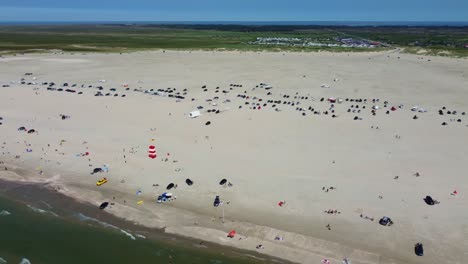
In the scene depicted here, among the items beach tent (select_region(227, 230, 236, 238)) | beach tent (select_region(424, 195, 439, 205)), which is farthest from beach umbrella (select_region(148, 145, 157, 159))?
beach tent (select_region(424, 195, 439, 205))

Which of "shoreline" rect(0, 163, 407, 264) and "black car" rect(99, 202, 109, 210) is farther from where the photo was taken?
"black car" rect(99, 202, 109, 210)

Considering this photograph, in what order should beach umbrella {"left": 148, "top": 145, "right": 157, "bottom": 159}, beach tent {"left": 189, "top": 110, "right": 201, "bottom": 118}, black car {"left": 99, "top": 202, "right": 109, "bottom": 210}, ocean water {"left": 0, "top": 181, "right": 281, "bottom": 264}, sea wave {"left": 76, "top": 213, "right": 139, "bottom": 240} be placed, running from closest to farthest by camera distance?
1. ocean water {"left": 0, "top": 181, "right": 281, "bottom": 264}
2. sea wave {"left": 76, "top": 213, "right": 139, "bottom": 240}
3. black car {"left": 99, "top": 202, "right": 109, "bottom": 210}
4. beach umbrella {"left": 148, "top": 145, "right": 157, "bottom": 159}
5. beach tent {"left": 189, "top": 110, "right": 201, "bottom": 118}

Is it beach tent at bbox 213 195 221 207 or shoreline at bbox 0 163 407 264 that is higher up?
beach tent at bbox 213 195 221 207

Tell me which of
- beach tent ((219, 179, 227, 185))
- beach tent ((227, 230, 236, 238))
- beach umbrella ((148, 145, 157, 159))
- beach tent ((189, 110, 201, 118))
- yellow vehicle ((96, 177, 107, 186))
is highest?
beach tent ((189, 110, 201, 118))

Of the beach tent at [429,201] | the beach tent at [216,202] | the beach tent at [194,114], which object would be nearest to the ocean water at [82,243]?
the beach tent at [216,202]

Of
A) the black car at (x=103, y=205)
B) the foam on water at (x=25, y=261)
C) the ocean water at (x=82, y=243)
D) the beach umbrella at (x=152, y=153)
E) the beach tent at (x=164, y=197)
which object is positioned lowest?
the foam on water at (x=25, y=261)

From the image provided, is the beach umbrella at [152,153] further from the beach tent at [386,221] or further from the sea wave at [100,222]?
the beach tent at [386,221]

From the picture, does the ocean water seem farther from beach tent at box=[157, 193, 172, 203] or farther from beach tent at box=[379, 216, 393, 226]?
beach tent at box=[379, 216, 393, 226]
